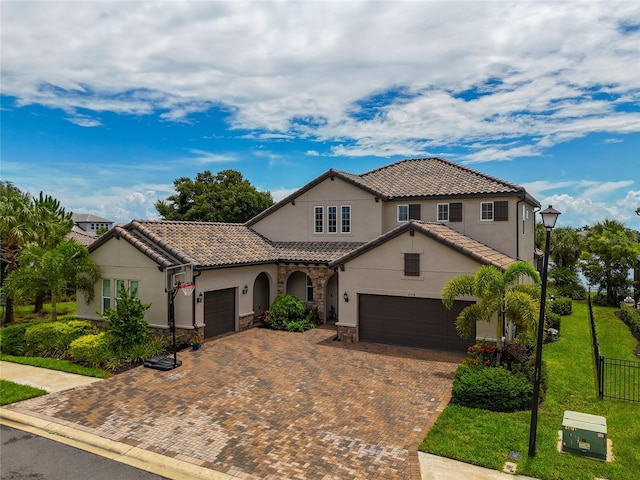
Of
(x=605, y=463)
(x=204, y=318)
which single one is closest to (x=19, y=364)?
(x=204, y=318)

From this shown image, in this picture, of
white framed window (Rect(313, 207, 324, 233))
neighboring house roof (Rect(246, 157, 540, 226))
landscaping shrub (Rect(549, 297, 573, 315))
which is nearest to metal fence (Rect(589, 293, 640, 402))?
neighboring house roof (Rect(246, 157, 540, 226))

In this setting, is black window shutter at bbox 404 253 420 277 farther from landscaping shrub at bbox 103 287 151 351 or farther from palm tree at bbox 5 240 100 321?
palm tree at bbox 5 240 100 321

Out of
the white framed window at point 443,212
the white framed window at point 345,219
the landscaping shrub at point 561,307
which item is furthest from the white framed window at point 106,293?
the landscaping shrub at point 561,307

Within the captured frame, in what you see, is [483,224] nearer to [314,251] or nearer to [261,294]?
[314,251]

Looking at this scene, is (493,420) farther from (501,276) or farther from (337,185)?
(337,185)

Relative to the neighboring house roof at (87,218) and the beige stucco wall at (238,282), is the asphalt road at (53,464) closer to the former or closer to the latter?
the beige stucco wall at (238,282)
